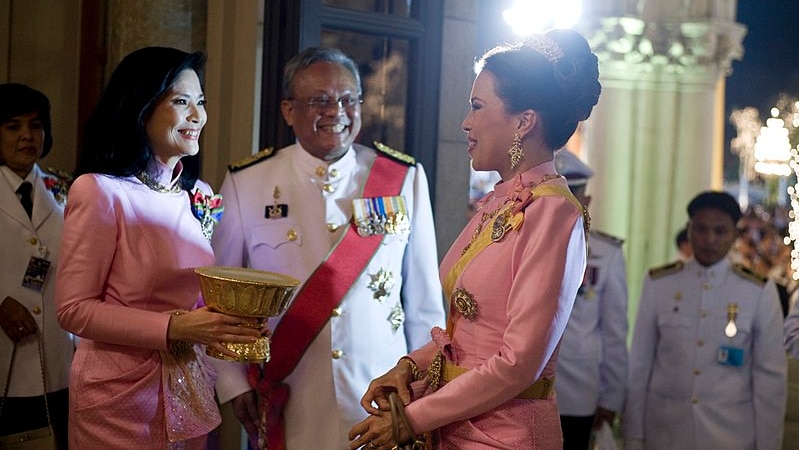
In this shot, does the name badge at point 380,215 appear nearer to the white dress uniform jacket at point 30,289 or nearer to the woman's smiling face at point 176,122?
the woman's smiling face at point 176,122

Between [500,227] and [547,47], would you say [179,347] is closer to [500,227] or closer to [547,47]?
[500,227]

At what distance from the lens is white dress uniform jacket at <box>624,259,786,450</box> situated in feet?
14.5

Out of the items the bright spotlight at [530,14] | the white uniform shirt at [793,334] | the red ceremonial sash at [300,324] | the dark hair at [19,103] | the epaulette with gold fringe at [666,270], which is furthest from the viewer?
the bright spotlight at [530,14]

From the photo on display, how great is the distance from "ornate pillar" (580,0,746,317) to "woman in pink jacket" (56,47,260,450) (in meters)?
7.57

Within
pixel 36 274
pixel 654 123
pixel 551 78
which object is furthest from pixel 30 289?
pixel 654 123

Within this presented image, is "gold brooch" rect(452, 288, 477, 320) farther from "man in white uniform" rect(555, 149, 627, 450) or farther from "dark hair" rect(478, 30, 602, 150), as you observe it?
"man in white uniform" rect(555, 149, 627, 450)

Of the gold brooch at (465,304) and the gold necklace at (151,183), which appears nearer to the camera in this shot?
the gold brooch at (465,304)

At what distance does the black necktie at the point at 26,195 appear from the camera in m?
4.05

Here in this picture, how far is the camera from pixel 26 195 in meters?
4.07

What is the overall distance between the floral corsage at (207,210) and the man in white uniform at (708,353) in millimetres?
2279

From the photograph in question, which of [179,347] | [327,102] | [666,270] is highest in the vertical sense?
[327,102]

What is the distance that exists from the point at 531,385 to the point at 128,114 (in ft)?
4.02

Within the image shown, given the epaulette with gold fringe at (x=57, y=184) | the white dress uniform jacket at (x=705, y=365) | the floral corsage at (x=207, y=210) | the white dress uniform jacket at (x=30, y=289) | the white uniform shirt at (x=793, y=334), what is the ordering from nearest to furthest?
the floral corsage at (x=207, y=210)
the white uniform shirt at (x=793, y=334)
the white dress uniform jacket at (x=30, y=289)
the epaulette with gold fringe at (x=57, y=184)
the white dress uniform jacket at (x=705, y=365)

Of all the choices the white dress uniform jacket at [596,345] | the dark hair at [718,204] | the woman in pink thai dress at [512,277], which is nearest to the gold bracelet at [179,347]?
the woman in pink thai dress at [512,277]
